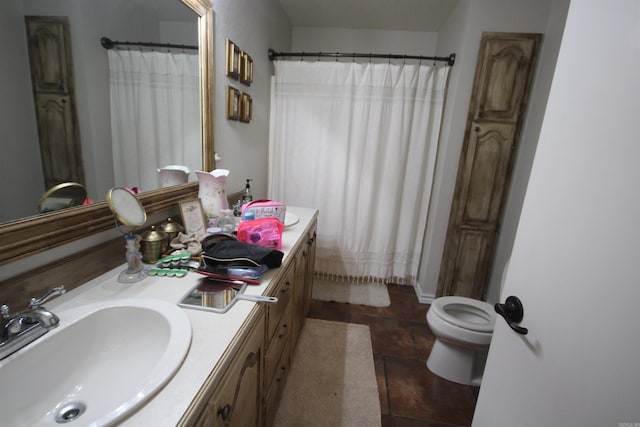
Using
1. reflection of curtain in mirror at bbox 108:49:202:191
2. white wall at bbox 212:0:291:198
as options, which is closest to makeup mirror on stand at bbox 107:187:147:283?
reflection of curtain in mirror at bbox 108:49:202:191

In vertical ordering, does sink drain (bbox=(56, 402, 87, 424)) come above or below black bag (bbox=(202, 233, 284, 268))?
below

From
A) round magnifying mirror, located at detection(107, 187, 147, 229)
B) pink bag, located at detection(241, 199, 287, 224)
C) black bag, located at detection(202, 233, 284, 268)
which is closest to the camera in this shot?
round magnifying mirror, located at detection(107, 187, 147, 229)

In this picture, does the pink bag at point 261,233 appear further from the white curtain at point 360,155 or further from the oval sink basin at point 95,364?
the white curtain at point 360,155

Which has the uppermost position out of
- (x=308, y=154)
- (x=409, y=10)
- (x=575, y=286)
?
(x=409, y=10)

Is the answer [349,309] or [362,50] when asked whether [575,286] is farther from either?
[362,50]

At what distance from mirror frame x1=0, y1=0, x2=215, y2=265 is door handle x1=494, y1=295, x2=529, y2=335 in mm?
1230

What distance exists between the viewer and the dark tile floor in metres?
1.40

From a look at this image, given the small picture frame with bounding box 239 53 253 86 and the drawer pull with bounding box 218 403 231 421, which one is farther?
the small picture frame with bounding box 239 53 253 86

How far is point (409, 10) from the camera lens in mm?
2180

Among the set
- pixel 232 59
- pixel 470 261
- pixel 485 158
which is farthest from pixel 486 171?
pixel 232 59

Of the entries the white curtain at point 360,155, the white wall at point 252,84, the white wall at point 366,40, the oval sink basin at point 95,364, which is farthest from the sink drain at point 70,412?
the white wall at point 366,40

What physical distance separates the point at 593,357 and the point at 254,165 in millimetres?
2032

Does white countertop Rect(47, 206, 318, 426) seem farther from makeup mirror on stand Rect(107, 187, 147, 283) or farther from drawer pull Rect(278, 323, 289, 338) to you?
drawer pull Rect(278, 323, 289, 338)

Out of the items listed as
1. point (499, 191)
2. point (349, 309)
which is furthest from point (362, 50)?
point (349, 309)
